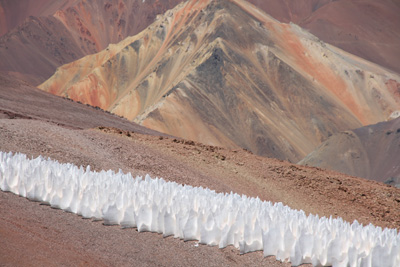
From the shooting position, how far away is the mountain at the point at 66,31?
12238 cm

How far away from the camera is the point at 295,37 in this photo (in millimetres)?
69625

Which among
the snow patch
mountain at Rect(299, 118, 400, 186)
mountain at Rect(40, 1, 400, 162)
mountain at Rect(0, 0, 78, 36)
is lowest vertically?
the snow patch

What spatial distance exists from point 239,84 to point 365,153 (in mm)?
21527

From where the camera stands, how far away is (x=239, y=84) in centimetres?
5794

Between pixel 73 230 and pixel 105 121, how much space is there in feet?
77.1

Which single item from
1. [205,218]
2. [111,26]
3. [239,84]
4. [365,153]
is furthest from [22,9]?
[205,218]

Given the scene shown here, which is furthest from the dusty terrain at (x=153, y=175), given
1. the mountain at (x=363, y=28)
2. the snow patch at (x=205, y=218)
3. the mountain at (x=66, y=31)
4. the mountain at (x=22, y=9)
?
the mountain at (x=22, y=9)

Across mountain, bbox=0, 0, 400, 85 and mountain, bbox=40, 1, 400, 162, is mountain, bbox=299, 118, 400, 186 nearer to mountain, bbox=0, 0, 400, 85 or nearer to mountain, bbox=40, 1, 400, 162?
mountain, bbox=40, 1, 400, 162

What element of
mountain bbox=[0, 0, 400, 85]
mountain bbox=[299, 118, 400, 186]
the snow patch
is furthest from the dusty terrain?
mountain bbox=[0, 0, 400, 85]

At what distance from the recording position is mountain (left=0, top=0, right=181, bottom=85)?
122m

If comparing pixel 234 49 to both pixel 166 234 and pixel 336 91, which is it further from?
pixel 166 234

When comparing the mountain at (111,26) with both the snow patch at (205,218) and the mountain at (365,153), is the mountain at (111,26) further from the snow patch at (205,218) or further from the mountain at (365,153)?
the snow patch at (205,218)

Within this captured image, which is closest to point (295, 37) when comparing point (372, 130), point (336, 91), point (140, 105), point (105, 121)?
point (336, 91)

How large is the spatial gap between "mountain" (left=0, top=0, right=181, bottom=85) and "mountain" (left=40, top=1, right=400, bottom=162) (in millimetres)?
51357
